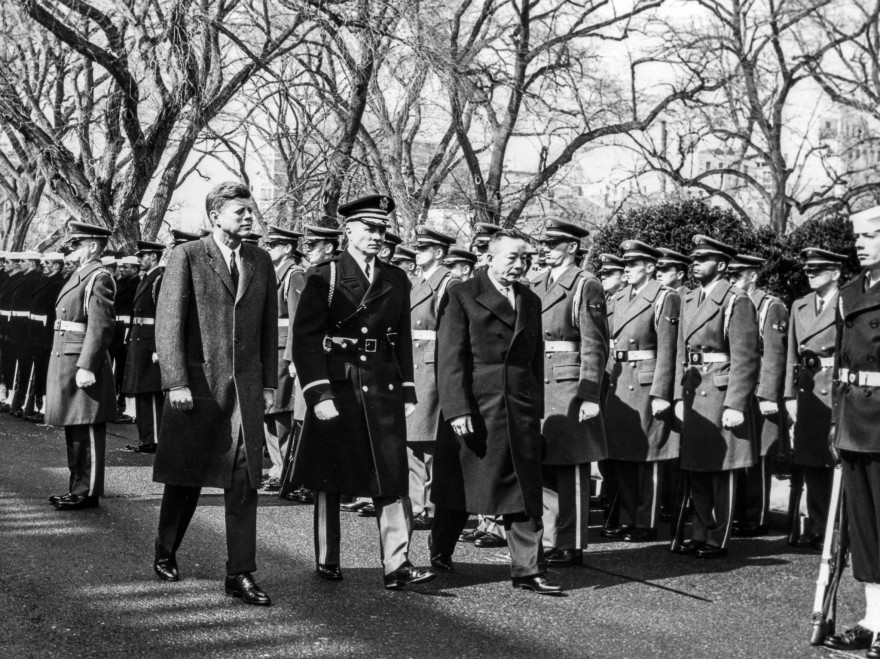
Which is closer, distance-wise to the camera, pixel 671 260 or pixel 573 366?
pixel 573 366

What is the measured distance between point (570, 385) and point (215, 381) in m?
2.56

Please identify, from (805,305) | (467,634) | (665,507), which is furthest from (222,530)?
(805,305)

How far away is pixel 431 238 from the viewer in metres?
9.62

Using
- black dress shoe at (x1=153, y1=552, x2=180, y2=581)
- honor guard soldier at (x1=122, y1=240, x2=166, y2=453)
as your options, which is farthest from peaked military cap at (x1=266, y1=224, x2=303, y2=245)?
black dress shoe at (x1=153, y1=552, x2=180, y2=581)

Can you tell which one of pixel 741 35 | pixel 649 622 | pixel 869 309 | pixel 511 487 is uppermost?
pixel 741 35

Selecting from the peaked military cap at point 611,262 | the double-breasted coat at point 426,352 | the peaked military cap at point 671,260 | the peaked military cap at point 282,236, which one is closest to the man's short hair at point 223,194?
the double-breasted coat at point 426,352

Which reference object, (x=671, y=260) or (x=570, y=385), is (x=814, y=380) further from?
(x=570, y=385)

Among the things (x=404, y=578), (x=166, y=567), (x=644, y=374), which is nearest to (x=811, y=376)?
(x=644, y=374)

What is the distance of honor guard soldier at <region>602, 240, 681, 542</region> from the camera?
8.80 m

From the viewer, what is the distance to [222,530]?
324 inches

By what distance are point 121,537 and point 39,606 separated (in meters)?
1.83

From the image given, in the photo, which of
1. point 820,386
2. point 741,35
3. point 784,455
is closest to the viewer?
point 820,386

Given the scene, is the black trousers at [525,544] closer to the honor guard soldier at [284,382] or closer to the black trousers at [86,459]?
the black trousers at [86,459]

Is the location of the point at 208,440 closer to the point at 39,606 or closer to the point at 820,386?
the point at 39,606
